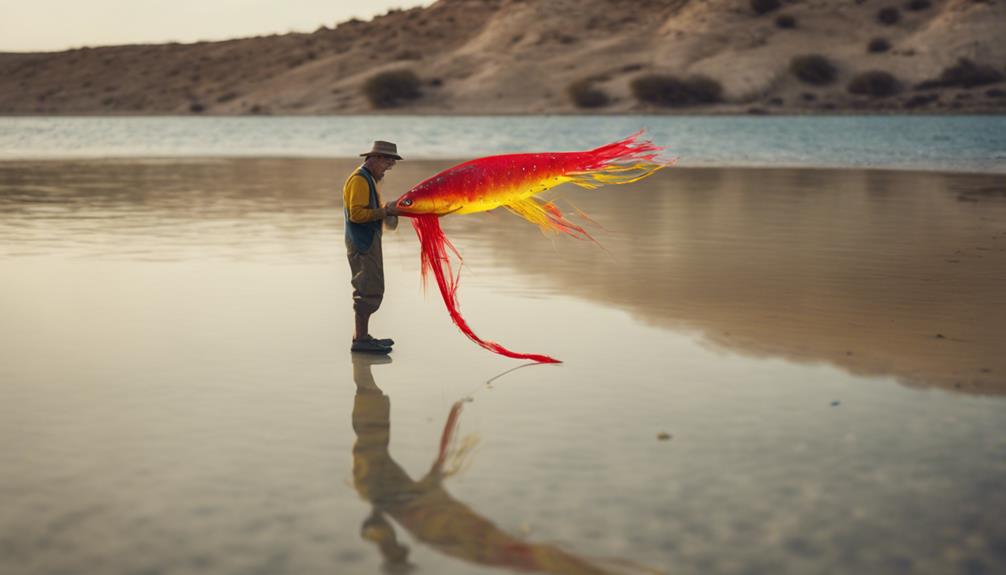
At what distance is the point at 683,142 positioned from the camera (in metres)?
50.2

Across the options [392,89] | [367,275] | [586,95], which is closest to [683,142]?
[367,275]

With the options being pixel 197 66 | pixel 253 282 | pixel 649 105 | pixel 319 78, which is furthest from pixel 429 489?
pixel 197 66

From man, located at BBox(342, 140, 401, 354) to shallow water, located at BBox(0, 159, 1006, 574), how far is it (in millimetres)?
308

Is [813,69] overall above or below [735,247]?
above

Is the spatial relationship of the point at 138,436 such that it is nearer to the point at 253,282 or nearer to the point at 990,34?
the point at 253,282

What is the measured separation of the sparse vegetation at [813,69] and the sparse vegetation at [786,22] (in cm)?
786

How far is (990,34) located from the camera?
84.9 m

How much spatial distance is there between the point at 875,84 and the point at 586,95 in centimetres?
2220

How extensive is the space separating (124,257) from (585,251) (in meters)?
5.16

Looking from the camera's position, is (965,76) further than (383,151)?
Yes

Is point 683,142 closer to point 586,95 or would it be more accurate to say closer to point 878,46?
point 586,95

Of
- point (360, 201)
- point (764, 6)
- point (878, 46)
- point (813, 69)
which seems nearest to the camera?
point (360, 201)

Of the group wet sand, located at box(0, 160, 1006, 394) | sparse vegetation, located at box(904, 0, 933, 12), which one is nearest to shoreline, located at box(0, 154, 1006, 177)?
wet sand, located at box(0, 160, 1006, 394)

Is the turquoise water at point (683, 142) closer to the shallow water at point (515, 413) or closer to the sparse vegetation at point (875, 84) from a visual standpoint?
the sparse vegetation at point (875, 84)
